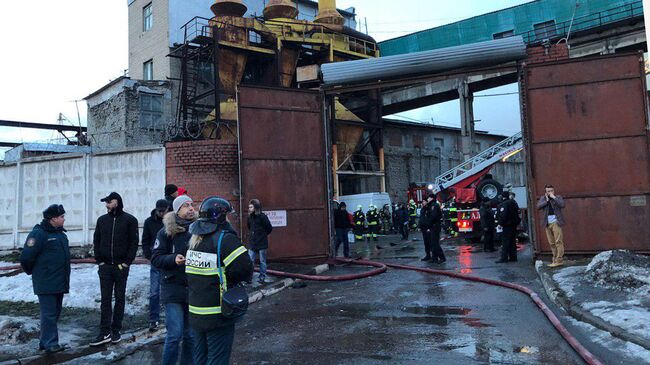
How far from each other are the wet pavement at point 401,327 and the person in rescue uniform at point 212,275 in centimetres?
154

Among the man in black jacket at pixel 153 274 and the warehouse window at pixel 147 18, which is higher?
the warehouse window at pixel 147 18

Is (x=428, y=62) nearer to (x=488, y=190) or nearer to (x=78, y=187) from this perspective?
(x=488, y=190)

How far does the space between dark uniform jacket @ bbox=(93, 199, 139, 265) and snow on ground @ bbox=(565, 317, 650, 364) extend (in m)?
5.42

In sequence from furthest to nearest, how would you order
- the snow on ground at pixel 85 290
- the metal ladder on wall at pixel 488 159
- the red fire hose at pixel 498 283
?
the metal ladder on wall at pixel 488 159, the snow on ground at pixel 85 290, the red fire hose at pixel 498 283

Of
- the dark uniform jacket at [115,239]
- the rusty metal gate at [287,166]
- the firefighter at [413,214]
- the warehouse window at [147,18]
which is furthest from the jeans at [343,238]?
the warehouse window at [147,18]

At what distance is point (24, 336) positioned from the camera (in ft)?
19.9

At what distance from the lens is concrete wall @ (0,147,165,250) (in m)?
12.6

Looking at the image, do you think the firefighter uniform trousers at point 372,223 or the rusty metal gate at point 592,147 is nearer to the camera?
the rusty metal gate at point 592,147

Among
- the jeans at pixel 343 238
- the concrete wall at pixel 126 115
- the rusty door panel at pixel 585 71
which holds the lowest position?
the jeans at pixel 343 238

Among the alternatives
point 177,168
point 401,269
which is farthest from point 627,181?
point 177,168

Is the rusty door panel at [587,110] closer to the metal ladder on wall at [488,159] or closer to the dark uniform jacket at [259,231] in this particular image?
the dark uniform jacket at [259,231]

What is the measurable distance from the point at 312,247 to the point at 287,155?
227cm

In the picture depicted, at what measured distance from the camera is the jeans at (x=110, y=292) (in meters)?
5.87

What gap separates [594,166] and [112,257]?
Answer: 30.9ft
